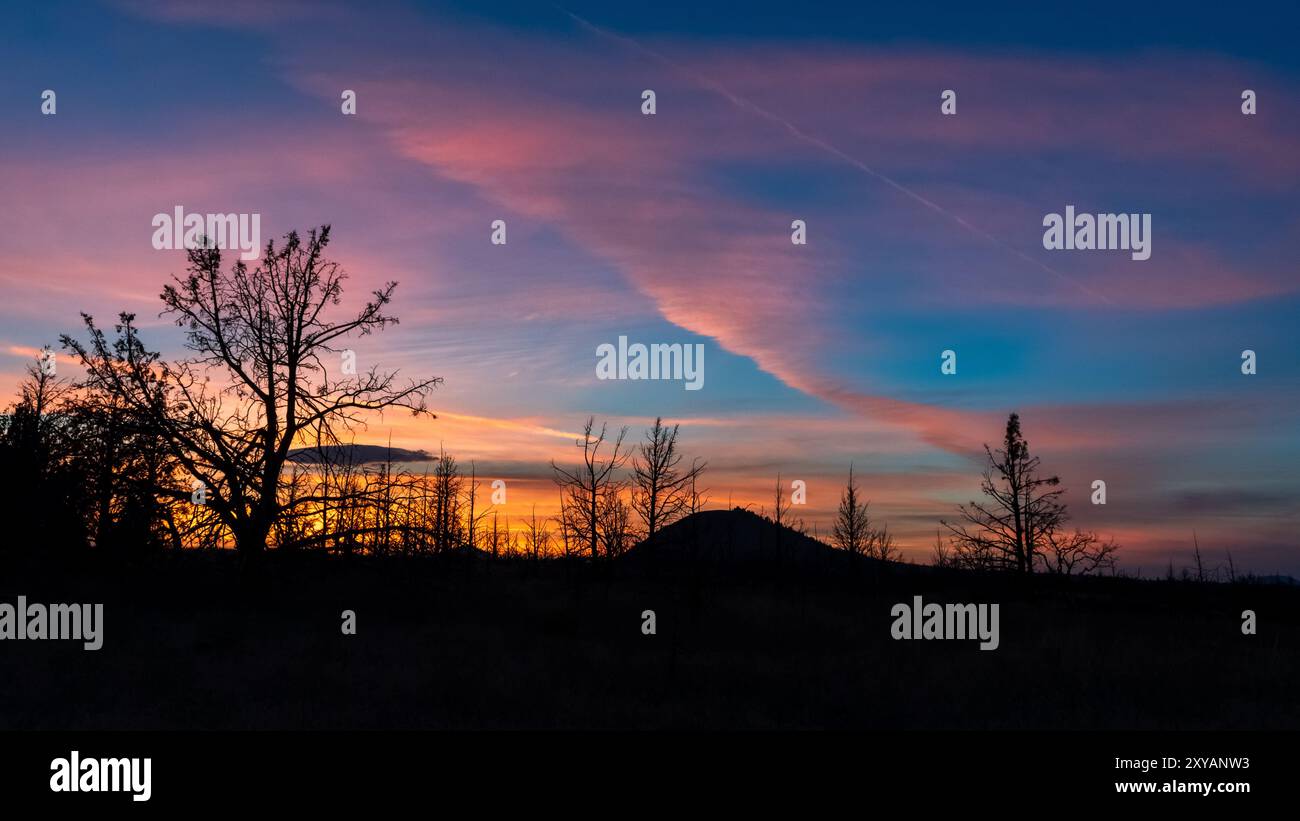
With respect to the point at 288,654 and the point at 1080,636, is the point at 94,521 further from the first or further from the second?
the point at 1080,636

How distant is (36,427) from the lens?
2931cm

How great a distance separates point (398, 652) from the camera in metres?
20.9

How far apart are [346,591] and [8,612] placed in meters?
Answer: 8.87

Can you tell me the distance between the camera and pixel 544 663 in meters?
20.5

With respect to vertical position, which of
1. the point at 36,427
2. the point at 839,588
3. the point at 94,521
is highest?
the point at 36,427

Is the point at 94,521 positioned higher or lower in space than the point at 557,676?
higher

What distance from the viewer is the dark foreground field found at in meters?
15.9

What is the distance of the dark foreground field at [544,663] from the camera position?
15.9 m

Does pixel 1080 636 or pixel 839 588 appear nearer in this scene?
pixel 1080 636
